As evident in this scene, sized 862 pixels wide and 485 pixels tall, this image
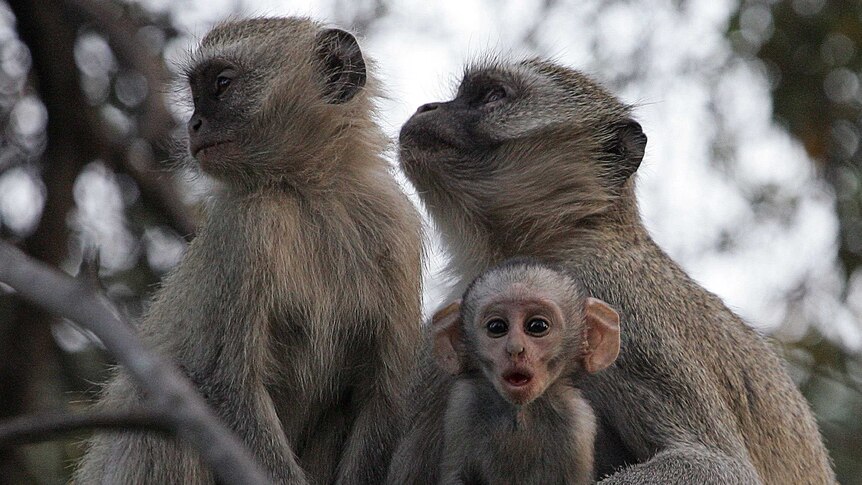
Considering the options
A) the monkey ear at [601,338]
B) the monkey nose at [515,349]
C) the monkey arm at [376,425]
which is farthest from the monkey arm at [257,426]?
the monkey ear at [601,338]

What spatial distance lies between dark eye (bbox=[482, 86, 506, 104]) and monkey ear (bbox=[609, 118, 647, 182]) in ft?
2.07

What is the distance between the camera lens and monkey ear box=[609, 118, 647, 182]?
659 centimetres

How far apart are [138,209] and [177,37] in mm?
1706

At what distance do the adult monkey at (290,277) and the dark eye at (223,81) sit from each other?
0.01m

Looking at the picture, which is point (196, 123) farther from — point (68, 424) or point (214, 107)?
point (68, 424)

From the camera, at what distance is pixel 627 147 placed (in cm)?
663

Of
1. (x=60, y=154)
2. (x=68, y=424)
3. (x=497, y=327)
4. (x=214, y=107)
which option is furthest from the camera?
(x=60, y=154)

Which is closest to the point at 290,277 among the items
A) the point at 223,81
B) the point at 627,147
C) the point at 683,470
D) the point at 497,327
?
the point at 223,81

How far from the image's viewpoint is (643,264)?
20.1ft

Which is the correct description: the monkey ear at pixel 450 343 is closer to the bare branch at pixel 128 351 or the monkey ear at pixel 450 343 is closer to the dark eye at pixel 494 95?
the dark eye at pixel 494 95

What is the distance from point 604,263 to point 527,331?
0.83 m

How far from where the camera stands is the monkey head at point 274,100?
6488 mm

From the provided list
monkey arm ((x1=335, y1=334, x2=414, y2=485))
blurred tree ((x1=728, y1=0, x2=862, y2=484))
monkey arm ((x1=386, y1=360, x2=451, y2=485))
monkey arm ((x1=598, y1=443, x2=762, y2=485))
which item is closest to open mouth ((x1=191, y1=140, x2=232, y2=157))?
monkey arm ((x1=335, y1=334, x2=414, y2=485))

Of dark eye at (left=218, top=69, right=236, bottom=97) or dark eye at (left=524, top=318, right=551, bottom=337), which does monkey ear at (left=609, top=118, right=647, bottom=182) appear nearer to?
dark eye at (left=524, top=318, right=551, bottom=337)
